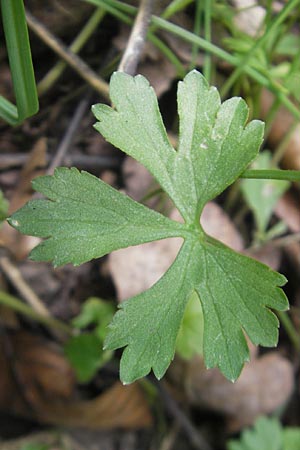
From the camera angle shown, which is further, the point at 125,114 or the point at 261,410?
the point at 261,410

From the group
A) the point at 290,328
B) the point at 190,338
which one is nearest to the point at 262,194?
the point at 290,328

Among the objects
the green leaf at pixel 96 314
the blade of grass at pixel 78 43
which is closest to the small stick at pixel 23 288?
the green leaf at pixel 96 314

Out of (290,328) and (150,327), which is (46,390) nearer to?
(290,328)

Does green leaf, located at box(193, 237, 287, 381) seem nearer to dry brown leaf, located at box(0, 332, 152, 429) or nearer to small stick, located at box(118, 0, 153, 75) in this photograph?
small stick, located at box(118, 0, 153, 75)

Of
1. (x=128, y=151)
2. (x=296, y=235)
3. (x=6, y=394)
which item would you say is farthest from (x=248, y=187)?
(x=6, y=394)

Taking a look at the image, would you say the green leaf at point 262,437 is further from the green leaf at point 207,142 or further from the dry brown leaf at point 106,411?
the green leaf at point 207,142

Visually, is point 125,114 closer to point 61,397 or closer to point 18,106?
point 18,106

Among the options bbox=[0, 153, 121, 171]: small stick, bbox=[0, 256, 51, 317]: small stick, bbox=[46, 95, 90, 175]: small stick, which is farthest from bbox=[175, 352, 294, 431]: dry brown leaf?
bbox=[46, 95, 90, 175]: small stick
